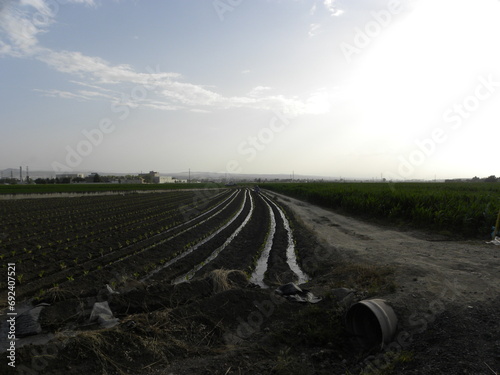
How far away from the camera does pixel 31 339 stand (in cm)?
444

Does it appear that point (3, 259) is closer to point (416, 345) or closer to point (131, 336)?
point (131, 336)

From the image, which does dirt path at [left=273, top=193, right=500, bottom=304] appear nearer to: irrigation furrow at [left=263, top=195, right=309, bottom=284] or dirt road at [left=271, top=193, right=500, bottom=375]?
dirt road at [left=271, top=193, right=500, bottom=375]

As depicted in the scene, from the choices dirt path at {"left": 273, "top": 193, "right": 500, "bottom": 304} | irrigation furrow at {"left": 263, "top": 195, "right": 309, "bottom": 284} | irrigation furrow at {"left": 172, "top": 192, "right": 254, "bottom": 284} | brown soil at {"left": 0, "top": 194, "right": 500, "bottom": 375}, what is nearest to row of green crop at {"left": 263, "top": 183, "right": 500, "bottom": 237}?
dirt path at {"left": 273, "top": 193, "right": 500, "bottom": 304}

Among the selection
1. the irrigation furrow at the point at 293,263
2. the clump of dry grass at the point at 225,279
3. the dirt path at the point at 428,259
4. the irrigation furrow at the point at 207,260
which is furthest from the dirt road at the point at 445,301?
the irrigation furrow at the point at 207,260

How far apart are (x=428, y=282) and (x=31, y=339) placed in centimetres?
667

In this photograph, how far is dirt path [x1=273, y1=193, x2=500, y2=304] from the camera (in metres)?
5.49

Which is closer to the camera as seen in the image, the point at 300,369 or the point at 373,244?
the point at 300,369

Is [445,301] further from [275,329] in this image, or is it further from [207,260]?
[207,260]

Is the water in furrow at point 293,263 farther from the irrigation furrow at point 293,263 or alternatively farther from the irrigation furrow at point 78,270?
the irrigation furrow at point 78,270

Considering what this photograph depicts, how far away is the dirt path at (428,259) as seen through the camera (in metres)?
5.49

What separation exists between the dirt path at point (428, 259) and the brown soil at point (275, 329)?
52mm

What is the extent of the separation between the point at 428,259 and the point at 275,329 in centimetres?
552

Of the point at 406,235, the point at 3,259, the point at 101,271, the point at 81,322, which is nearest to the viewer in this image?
the point at 81,322

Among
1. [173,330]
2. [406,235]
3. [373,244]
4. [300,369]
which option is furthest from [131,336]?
[406,235]
